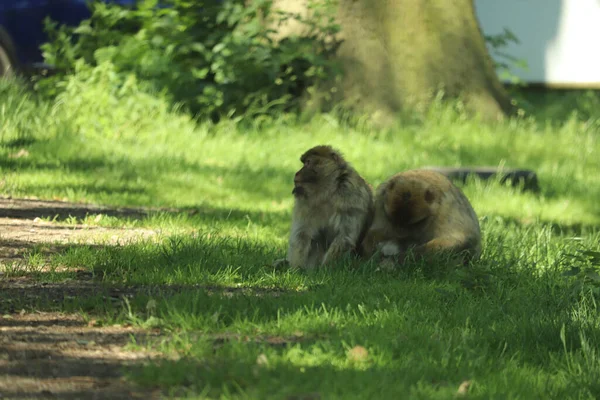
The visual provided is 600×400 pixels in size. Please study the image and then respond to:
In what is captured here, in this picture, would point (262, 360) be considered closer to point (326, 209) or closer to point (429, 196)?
point (326, 209)

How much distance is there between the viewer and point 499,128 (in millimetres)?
12484

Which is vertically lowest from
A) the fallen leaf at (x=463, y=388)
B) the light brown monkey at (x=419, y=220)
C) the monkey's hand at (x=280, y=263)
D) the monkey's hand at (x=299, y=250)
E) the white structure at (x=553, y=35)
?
the white structure at (x=553, y=35)

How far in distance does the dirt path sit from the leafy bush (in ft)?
20.8

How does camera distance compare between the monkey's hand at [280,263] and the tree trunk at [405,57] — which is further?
the tree trunk at [405,57]

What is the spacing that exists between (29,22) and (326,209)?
933 centimetres

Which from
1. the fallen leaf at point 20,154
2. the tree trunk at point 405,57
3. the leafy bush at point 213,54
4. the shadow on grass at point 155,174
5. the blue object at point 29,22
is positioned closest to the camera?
the shadow on grass at point 155,174

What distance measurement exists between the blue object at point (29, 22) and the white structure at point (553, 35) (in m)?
7.81

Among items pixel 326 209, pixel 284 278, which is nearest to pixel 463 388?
pixel 284 278

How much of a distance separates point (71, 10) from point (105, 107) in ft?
10.5

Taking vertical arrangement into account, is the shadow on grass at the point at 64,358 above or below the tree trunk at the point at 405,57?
above

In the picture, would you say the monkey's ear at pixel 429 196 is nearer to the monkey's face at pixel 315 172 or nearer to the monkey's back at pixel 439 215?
the monkey's back at pixel 439 215

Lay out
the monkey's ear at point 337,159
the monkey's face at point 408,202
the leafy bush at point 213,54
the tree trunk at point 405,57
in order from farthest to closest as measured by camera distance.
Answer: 1. the tree trunk at point 405,57
2. the leafy bush at point 213,54
3. the monkey's ear at point 337,159
4. the monkey's face at point 408,202

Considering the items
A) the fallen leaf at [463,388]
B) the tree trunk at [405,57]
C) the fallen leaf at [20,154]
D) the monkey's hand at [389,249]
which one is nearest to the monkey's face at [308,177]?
the monkey's hand at [389,249]

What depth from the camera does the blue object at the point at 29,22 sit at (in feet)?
45.6
